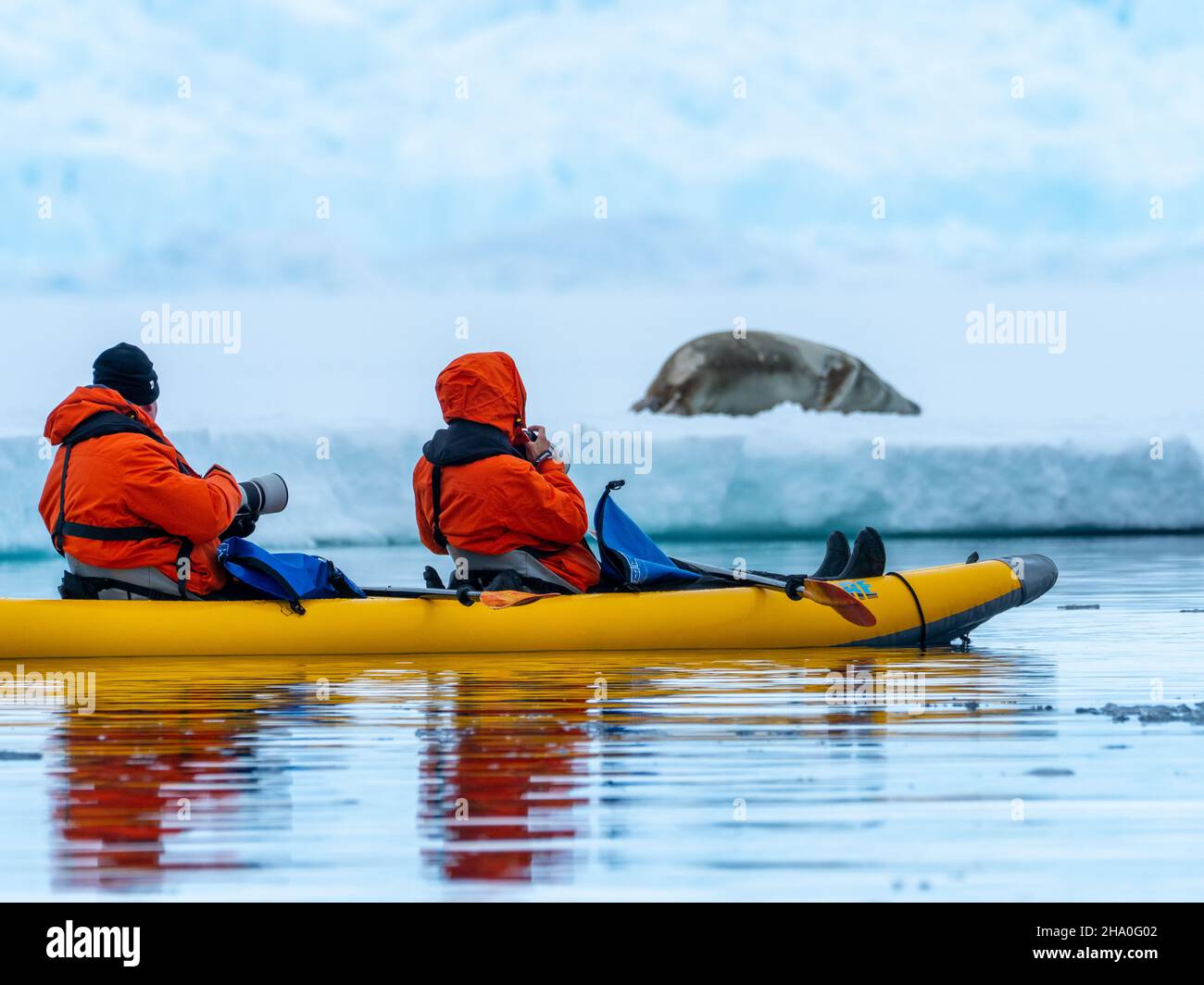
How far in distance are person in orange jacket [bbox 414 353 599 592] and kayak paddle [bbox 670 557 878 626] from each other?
77cm

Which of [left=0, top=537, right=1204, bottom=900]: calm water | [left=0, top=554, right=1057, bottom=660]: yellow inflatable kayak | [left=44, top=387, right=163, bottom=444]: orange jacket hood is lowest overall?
[left=0, top=537, right=1204, bottom=900]: calm water

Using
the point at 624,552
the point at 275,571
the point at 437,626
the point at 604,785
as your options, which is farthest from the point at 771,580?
the point at 604,785

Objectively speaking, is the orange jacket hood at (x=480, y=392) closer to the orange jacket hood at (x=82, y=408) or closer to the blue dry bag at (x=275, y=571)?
the blue dry bag at (x=275, y=571)

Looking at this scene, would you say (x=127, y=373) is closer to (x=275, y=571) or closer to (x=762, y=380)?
(x=275, y=571)

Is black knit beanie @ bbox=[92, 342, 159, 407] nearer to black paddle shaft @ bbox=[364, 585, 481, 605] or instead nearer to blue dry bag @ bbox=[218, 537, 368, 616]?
blue dry bag @ bbox=[218, 537, 368, 616]

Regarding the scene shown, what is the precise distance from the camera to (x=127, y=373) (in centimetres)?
598

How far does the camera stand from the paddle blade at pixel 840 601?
6.57 metres

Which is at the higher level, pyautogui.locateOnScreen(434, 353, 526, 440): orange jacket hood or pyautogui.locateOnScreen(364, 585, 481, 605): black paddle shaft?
pyautogui.locateOnScreen(434, 353, 526, 440): orange jacket hood
